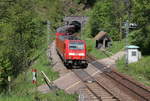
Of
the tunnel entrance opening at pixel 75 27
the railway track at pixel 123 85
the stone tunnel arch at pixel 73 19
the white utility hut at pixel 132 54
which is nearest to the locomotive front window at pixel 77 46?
the railway track at pixel 123 85

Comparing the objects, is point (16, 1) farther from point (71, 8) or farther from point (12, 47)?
point (12, 47)

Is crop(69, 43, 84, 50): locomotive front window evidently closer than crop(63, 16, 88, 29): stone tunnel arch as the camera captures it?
Yes

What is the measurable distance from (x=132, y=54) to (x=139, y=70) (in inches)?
193

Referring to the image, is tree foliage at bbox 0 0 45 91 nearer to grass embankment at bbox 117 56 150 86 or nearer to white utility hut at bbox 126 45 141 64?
grass embankment at bbox 117 56 150 86

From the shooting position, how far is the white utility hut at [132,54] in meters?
35.0

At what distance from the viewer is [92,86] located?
25.9 metres

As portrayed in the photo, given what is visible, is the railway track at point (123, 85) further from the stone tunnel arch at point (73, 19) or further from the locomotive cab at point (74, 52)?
the stone tunnel arch at point (73, 19)

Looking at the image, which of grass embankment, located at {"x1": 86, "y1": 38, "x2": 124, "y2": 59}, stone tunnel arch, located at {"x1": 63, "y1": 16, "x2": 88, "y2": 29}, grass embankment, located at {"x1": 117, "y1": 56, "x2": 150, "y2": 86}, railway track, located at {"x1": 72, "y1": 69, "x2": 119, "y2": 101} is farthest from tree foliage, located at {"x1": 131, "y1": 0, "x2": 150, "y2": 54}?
stone tunnel arch, located at {"x1": 63, "y1": 16, "x2": 88, "y2": 29}

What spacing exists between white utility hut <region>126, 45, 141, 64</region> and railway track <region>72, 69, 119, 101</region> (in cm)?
562

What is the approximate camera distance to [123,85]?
25.8m

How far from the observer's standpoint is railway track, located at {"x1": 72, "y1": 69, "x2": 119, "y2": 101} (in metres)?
21.2

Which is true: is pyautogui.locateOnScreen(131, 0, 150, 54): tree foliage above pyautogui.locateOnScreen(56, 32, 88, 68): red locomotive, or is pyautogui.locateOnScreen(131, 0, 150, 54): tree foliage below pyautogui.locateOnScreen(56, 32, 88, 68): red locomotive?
above

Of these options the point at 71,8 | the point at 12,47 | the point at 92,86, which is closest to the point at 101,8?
the point at 12,47

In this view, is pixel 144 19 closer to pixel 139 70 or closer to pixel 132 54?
pixel 132 54
